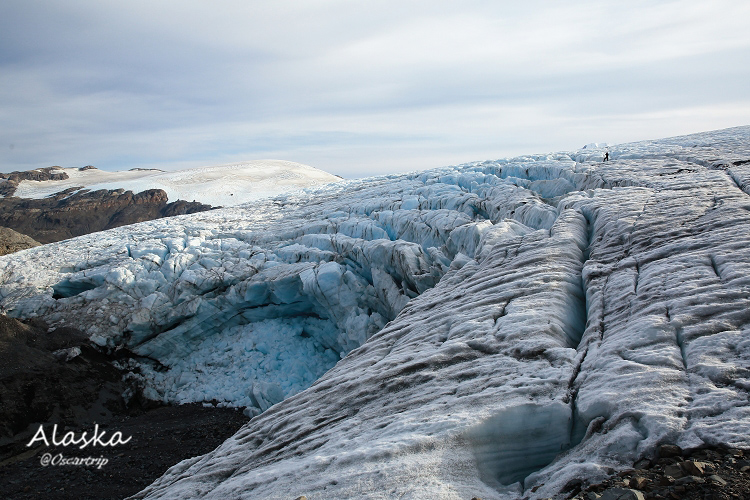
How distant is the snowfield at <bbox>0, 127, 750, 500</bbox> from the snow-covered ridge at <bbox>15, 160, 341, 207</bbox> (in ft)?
86.0

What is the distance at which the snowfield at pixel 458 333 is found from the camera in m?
4.71

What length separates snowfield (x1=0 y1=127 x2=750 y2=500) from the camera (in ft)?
15.5

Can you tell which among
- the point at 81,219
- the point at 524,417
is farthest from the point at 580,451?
the point at 81,219

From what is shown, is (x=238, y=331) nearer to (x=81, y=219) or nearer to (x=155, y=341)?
(x=155, y=341)

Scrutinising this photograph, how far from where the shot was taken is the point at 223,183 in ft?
168

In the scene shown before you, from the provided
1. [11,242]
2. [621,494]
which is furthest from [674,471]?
[11,242]

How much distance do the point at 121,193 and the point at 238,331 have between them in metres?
47.0

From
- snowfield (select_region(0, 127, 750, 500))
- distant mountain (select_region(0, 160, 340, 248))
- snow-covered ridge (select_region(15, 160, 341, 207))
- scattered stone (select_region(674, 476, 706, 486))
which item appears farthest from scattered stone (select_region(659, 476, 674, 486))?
distant mountain (select_region(0, 160, 340, 248))

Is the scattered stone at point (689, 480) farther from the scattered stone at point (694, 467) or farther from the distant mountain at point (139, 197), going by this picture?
the distant mountain at point (139, 197)

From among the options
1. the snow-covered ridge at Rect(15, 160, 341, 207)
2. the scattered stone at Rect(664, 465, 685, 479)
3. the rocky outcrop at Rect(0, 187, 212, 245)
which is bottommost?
the rocky outcrop at Rect(0, 187, 212, 245)

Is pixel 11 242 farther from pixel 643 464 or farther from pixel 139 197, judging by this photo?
pixel 139 197

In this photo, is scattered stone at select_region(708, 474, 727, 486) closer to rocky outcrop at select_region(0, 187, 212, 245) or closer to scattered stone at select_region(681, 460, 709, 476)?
scattered stone at select_region(681, 460, 709, 476)

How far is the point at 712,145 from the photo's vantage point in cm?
2419

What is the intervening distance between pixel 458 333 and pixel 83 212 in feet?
203
